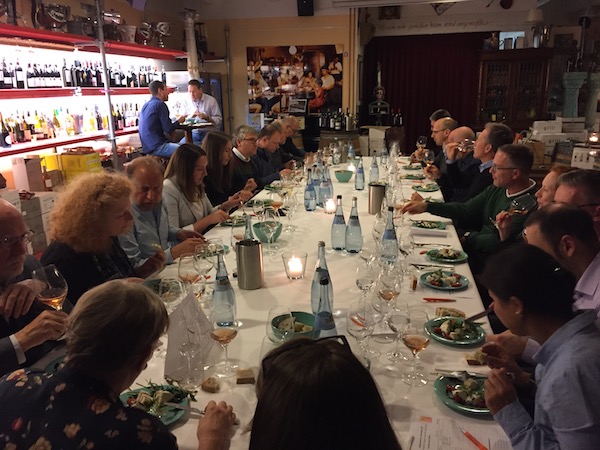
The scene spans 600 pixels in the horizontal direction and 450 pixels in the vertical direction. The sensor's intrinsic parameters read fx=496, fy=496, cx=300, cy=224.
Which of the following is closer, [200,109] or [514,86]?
[200,109]

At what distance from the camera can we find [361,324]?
1673mm

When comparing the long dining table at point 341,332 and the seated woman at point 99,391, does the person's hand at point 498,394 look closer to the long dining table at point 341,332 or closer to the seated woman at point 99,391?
the long dining table at point 341,332

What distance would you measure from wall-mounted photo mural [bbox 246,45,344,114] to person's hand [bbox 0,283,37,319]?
7488 millimetres

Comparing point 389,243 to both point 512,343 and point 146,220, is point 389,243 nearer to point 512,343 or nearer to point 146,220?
point 512,343

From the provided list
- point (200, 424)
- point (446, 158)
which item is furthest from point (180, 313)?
point (446, 158)

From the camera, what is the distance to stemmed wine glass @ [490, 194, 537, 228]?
302 centimetres

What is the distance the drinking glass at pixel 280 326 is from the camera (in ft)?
5.44

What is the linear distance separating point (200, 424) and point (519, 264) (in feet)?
3.13

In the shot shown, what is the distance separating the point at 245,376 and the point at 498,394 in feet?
2.36

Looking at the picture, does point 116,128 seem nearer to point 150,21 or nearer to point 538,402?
point 150,21

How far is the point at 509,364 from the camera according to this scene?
5.14 ft

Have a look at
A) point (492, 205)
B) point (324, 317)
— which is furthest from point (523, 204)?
→ point (324, 317)

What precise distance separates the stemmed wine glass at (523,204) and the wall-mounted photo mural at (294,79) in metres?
6.06

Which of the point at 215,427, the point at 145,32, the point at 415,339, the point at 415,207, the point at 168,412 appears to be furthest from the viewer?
the point at 145,32
